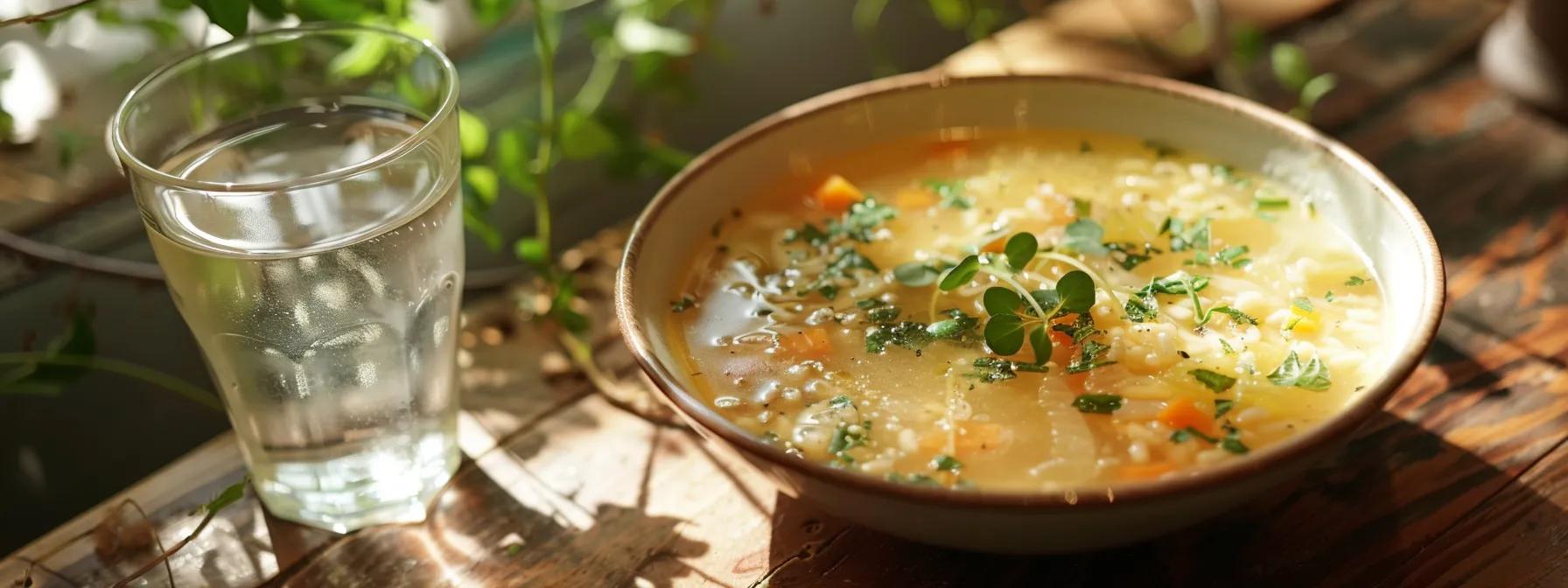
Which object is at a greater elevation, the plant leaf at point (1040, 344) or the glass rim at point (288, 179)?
the glass rim at point (288, 179)

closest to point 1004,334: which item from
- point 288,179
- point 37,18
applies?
point 288,179

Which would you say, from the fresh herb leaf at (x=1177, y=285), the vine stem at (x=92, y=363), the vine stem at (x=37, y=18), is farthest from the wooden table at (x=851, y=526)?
the vine stem at (x=37, y=18)

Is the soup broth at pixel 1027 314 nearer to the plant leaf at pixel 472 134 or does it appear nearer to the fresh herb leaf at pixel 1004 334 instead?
the fresh herb leaf at pixel 1004 334

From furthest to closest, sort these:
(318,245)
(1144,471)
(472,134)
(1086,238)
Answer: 1. (472,134)
2. (1086,238)
3. (318,245)
4. (1144,471)

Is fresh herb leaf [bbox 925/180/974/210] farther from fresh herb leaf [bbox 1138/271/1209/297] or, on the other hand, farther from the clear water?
the clear water

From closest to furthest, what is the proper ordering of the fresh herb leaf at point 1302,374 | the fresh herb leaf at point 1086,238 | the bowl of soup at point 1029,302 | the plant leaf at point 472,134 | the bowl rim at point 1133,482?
the bowl rim at point 1133,482 → the bowl of soup at point 1029,302 → the fresh herb leaf at point 1302,374 → the fresh herb leaf at point 1086,238 → the plant leaf at point 472,134

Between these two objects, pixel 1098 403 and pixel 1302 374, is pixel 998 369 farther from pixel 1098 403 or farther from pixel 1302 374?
pixel 1302 374
